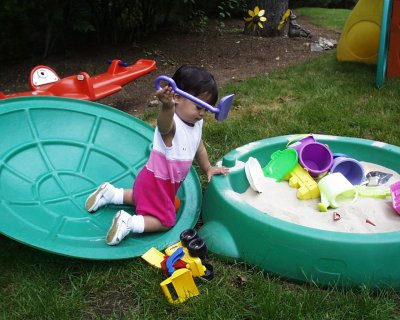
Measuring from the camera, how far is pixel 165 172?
183 cm

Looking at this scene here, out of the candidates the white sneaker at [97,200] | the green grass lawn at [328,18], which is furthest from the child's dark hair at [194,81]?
the green grass lawn at [328,18]

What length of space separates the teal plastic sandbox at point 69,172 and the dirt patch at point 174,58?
41.8 inches

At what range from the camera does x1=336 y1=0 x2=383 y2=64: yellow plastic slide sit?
13.5 feet

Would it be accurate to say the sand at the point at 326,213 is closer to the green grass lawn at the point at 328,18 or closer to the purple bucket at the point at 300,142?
the purple bucket at the point at 300,142

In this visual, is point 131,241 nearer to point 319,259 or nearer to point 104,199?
point 104,199

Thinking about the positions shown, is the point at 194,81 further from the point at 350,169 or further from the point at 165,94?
the point at 350,169

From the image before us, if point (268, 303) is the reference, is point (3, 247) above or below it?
below

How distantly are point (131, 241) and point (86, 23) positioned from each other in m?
2.89

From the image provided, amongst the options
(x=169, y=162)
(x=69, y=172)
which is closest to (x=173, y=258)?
(x=169, y=162)

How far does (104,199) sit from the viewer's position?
200cm

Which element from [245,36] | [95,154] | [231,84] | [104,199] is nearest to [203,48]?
[245,36]

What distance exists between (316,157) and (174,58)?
9.09 ft

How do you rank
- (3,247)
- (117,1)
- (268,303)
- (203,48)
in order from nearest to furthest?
(268,303) < (3,247) < (117,1) < (203,48)

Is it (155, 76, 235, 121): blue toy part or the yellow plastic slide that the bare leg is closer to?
(155, 76, 235, 121): blue toy part
